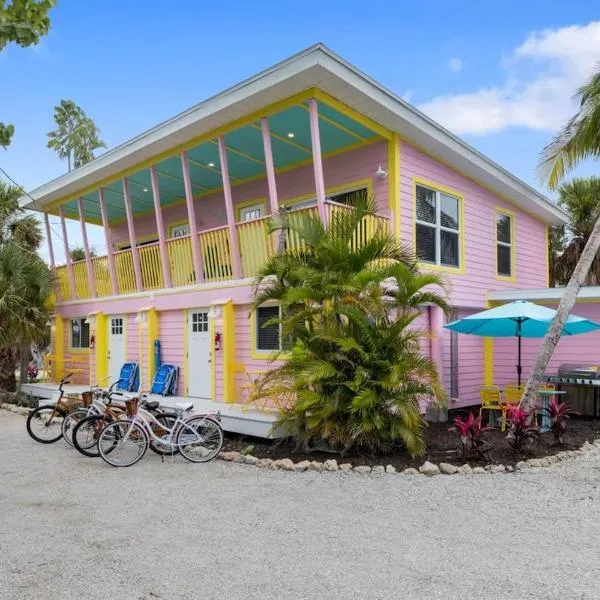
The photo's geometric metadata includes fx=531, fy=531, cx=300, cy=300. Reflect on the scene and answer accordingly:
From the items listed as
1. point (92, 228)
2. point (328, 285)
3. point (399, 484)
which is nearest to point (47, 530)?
point (399, 484)

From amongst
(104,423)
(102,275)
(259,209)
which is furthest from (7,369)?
(104,423)

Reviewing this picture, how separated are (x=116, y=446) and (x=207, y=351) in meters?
3.52

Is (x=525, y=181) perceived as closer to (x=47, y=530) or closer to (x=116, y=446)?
(x=116, y=446)

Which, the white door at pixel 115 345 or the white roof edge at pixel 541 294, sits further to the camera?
the white door at pixel 115 345

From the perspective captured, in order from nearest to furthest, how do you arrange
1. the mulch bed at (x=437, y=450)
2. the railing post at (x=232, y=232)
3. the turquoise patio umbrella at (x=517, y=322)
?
the mulch bed at (x=437, y=450), the turquoise patio umbrella at (x=517, y=322), the railing post at (x=232, y=232)

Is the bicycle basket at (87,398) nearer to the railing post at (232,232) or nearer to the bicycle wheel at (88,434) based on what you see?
the bicycle wheel at (88,434)

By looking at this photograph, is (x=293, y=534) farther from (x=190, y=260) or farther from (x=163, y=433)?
(x=190, y=260)

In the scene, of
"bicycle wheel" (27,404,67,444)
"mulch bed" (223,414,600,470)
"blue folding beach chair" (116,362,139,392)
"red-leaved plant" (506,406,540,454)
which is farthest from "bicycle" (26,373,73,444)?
"red-leaved plant" (506,406,540,454)

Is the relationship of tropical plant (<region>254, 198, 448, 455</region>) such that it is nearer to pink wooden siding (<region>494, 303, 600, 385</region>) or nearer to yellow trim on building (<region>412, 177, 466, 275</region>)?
yellow trim on building (<region>412, 177, 466, 275</region>)

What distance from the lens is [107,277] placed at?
13469mm

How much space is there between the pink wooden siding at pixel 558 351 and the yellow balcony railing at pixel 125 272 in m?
8.77

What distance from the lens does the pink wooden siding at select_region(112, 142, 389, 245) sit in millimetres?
10000

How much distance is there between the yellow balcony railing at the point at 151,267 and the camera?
38.9 ft

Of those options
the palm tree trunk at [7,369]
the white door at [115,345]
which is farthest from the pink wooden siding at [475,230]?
the palm tree trunk at [7,369]
